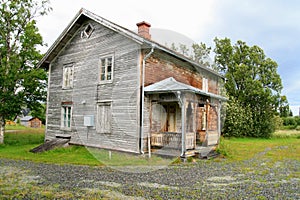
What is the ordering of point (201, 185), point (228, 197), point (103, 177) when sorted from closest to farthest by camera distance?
point (228, 197) < point (201, 185) < point (103, 177)

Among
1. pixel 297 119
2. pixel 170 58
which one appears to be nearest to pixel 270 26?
pixel 170 58

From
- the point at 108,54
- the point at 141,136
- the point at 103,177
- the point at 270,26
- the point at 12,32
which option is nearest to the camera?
the point at 103,177

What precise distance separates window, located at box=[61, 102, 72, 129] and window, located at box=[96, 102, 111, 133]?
241cm

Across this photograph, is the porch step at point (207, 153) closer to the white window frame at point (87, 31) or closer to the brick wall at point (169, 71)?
the brick wall at point (169, 71)

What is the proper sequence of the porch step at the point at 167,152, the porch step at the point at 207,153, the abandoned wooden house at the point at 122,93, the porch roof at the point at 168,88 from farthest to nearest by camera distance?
the abandoned wooden house at the point at 122,93 < the porch step at the point at 207,153 < the porch step at the point at 167,152 < the porch roof at the point at 168,88

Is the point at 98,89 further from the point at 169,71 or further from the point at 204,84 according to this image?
the point at 204,84

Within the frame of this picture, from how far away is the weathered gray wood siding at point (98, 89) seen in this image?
11086 millimetres

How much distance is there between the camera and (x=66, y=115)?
46.9ft

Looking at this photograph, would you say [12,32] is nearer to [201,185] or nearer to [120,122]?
[120,122]

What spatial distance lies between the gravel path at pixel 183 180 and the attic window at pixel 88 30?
24.6 feet

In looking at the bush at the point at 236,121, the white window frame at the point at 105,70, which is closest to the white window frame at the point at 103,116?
the white window frame at the point at 105,70

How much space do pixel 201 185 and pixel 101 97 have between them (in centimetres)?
756

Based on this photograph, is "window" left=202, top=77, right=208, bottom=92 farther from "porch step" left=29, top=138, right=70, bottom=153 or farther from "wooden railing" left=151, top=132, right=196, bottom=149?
"porch step" left=29, top=138, right=70, bottom=153

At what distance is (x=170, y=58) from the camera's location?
1295cm
